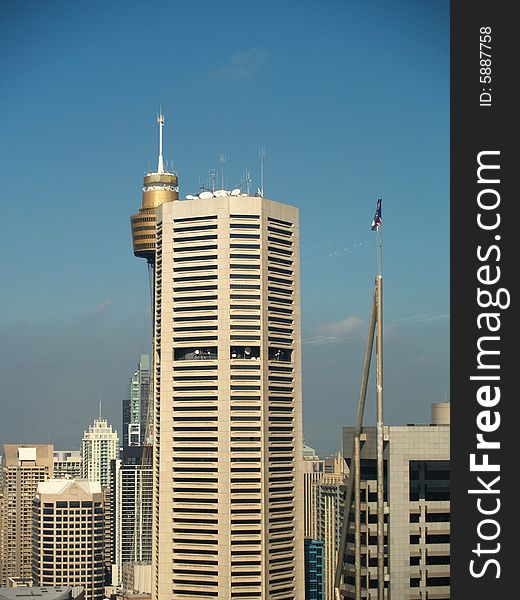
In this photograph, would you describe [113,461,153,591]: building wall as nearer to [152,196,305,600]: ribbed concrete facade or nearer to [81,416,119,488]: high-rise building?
[81,416,119,488]: high-rise building

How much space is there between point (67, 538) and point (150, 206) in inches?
1145

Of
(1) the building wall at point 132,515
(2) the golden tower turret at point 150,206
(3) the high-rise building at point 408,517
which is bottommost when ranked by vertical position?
(1) the building wall at point 132,515

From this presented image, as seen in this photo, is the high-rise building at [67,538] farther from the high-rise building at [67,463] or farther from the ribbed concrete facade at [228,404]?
the high-rise building at [67,463]

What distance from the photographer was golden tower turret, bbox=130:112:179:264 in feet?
315

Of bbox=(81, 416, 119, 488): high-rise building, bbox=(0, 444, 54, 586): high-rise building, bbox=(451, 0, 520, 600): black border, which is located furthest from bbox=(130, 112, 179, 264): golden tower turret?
bbox=(451, 0, 520, 600): black border

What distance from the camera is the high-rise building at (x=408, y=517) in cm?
2378

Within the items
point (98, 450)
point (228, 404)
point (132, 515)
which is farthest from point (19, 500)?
point (228, 404)

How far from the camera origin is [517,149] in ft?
29.3

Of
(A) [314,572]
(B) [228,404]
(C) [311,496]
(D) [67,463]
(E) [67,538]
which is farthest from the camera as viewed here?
(D) [67,463]

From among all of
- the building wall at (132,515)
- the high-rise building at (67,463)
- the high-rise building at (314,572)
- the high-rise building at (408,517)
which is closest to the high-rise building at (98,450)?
the high-rise building at (67,463)

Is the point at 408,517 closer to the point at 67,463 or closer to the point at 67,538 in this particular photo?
the point at 67,538

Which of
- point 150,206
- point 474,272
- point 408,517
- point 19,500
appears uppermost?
point 150,206

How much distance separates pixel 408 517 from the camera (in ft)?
79.9

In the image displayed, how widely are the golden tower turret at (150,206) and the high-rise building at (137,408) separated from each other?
2606cm
